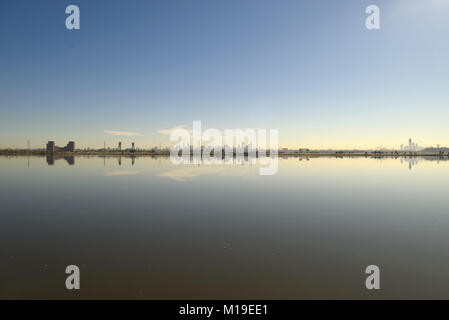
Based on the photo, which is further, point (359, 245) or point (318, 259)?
point (359, 245)

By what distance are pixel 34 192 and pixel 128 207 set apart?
10772 millimetres

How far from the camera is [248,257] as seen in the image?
7.79 metres

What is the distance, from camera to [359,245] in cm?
887

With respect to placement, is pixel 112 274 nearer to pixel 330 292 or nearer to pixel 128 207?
pixel 330 292

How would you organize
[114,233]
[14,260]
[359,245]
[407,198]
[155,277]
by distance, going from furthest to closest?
[407,198], [114,233], [359,245], [14,260], [155,277]

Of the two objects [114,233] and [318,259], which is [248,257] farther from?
[114,233]

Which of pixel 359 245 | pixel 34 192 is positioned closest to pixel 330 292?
pixel 359 245

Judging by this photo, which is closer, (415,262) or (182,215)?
(415,262)
